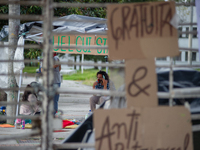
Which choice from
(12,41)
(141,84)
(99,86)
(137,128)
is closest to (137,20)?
(141,84)

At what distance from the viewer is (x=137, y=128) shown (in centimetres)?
228

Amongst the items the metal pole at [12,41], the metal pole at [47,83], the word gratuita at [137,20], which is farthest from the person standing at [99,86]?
the word gratuita at [137,20]

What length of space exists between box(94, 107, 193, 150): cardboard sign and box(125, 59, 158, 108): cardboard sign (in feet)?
Result: 0.22

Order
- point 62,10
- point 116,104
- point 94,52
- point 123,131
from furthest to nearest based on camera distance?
point 62,10
point 94,52
point 116,104
point 123,131

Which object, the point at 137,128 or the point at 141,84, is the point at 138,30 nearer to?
the point at 141,84

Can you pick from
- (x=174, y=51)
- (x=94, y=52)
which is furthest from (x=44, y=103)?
(x=94, y=52)

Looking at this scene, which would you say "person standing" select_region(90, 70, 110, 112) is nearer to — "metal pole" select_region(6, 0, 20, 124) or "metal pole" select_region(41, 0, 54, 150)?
"metal pole" select_region(6, 0, 20, 124)

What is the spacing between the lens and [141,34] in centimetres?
230

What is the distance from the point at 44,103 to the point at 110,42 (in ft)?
2.48

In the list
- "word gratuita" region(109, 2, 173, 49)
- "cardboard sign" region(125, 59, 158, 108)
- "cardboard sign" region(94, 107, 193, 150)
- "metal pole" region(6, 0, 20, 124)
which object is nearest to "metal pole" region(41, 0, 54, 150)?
"cardboard sign" region(94, 107, 193, 150)

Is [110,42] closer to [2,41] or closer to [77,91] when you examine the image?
[77,91]

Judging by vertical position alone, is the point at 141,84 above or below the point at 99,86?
above

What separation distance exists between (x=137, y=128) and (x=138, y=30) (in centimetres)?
81

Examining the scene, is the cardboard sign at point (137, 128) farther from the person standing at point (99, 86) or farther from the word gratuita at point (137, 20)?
the person standing at point (99, 86)
